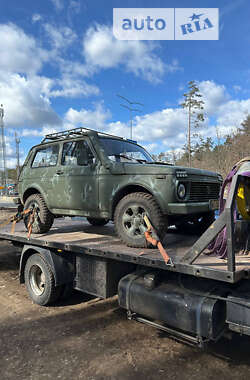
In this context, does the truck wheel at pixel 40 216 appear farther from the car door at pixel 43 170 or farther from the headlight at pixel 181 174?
the headlight at pixel 181 174

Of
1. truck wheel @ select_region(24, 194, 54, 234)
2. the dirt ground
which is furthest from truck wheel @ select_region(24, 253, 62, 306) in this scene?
Answer: truck wheel @ select_region(24, 194, 54, 234)

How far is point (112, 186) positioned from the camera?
14.1 ft

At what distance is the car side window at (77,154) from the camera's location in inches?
189

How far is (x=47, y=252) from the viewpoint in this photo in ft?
15.6

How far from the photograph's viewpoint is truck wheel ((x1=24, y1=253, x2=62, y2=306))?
15.3 feet

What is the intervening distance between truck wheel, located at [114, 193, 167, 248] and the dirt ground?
48.8 inches

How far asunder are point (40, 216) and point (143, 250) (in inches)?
99.6

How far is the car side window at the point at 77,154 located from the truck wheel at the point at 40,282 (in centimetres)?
174

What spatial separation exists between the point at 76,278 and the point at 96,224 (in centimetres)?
229

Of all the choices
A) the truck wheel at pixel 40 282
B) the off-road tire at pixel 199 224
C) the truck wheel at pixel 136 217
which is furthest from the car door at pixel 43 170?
the off-road tire at pixel 199 224

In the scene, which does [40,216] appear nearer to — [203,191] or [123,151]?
[123,151]

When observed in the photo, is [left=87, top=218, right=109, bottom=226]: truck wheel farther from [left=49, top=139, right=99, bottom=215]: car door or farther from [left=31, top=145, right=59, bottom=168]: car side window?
[left=31, top=145, right=59, bottom=168]: car side window

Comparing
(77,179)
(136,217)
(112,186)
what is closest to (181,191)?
(136,217)

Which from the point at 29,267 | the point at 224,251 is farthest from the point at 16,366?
the point at 224,251
